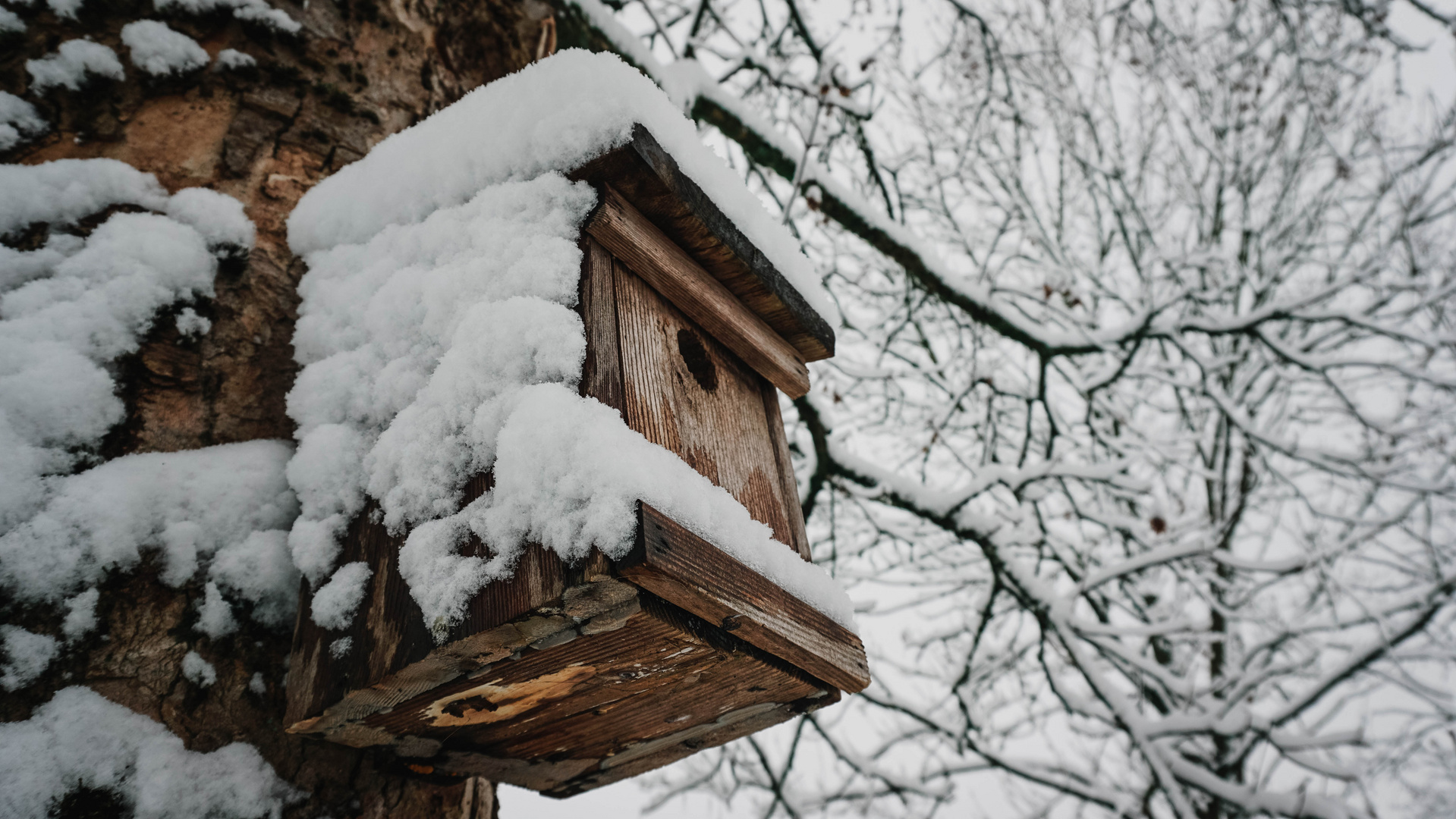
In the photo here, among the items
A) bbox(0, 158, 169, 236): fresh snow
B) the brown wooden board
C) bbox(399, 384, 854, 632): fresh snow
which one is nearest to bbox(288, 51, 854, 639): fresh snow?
bbox(399, 384, 854, 632): fresh snow

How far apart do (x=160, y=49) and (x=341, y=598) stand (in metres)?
A: 1.14

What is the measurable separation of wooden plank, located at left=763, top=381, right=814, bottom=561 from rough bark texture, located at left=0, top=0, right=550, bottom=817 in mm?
671

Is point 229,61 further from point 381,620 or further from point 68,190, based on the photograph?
point 381,620

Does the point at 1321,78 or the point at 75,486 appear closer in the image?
the point at 75,486

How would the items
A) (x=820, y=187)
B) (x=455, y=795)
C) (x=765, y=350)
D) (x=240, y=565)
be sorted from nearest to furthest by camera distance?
(x=240, y=565)
(x=455, y=795)
(x=765, y=350)
(x=820, y=187)

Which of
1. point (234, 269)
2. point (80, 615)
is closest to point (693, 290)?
point (234, 269)

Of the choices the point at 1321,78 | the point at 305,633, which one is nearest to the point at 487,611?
the point at 305,633

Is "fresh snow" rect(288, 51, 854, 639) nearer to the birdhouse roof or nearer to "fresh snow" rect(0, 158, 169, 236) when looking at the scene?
the birdhouse roof

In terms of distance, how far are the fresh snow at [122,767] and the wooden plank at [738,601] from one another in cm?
63

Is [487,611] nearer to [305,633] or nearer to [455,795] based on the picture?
[305,633]

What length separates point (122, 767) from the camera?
0.87m

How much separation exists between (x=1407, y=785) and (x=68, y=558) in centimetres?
741

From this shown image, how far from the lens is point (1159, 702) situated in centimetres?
364

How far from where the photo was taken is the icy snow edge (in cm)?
105
